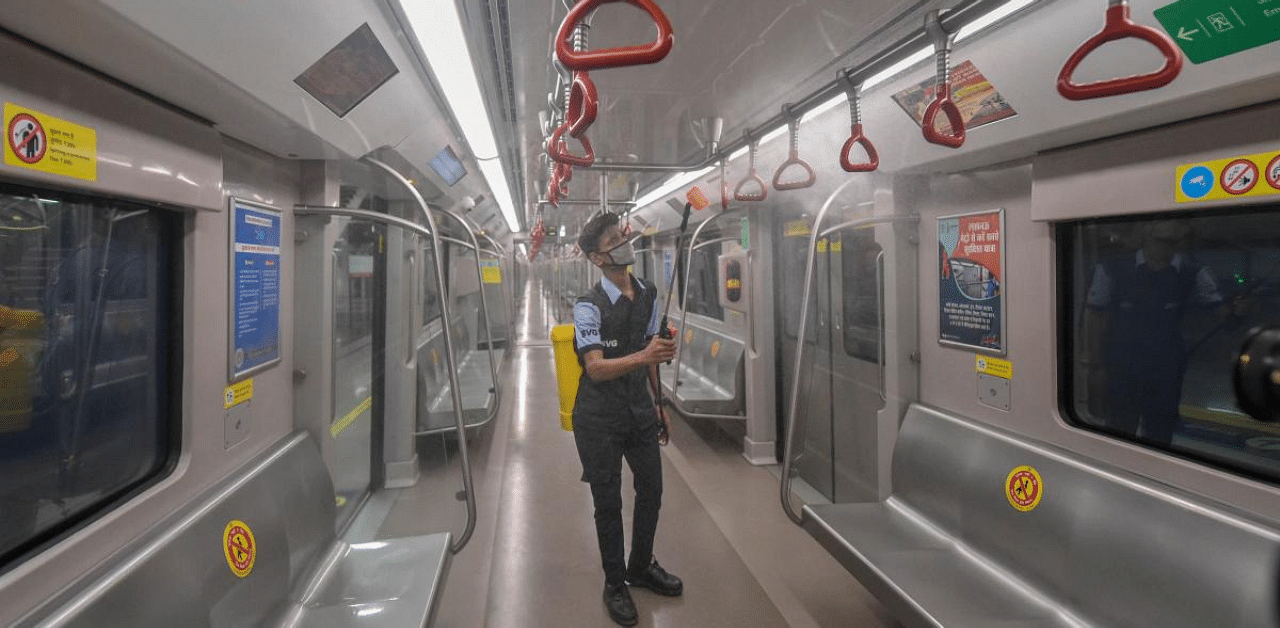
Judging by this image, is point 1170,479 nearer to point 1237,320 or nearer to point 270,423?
point 1237,320

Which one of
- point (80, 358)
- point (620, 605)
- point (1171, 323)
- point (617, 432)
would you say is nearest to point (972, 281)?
point (1171, 323)

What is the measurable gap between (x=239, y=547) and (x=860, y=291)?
340cm

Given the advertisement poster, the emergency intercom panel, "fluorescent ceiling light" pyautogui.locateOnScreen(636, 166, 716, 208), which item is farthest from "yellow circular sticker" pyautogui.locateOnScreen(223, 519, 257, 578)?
"fluorescent ceiling light" pyautogui.locateOnScreen(636, 166, 716, 208)

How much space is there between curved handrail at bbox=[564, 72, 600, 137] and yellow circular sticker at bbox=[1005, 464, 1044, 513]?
221 centimetres

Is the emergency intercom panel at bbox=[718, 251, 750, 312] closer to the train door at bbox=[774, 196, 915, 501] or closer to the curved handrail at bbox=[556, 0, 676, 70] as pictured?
the train door at bbox=[774, 196, 915, 501]

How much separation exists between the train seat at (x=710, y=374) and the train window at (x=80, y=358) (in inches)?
148

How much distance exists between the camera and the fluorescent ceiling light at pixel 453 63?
2061 mm

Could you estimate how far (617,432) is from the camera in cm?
267

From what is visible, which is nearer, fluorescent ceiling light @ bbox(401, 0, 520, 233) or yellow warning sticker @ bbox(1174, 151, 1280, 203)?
yellow warning sticker @ bbox(1174, 151, 1280, 203)

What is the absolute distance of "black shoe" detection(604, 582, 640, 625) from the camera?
2662 millimetres

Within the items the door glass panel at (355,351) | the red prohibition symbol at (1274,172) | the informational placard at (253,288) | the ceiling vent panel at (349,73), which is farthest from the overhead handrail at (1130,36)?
the door glass panel at (355,351)

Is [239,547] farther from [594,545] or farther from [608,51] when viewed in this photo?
[594,545]

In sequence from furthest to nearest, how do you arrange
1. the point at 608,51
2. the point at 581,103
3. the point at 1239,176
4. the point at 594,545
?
1. the point at 594,545
2. the point at 1239,176
3. the point at 581,103
4. the point at 608,51

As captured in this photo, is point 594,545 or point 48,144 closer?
point 48,144
